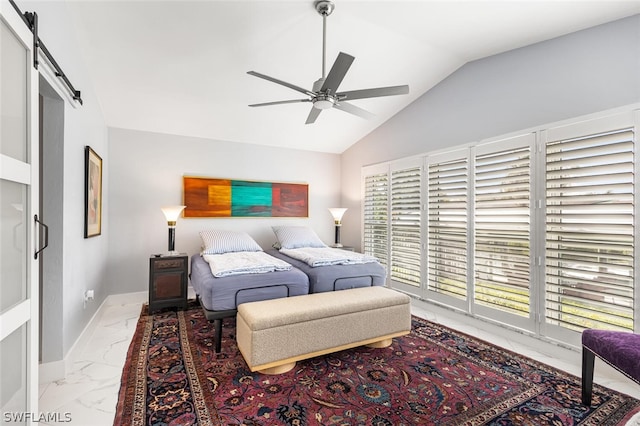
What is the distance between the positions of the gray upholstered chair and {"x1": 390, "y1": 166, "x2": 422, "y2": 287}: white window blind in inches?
82.3

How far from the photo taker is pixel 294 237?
4527 mm

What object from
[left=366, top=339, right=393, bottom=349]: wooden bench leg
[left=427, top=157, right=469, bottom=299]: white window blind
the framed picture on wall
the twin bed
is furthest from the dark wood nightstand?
[left=427, top=157, right=469, bottom=299]: white window blind

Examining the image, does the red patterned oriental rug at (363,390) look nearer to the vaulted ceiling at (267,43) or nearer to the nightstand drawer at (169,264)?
the nightstand drawer at (169,264)

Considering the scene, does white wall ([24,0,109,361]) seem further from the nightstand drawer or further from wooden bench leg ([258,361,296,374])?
wooden bench leg ([258,361,296,374])

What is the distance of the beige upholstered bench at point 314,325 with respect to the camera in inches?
85.7

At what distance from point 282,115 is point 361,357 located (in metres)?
3.12

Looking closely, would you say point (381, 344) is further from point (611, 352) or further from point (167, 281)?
point (167, 281)

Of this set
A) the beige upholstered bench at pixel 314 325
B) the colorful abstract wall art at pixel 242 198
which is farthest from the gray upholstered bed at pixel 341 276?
the colorful abstract wall art at pixel 242 198

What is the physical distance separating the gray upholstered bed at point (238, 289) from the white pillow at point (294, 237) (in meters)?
1.38

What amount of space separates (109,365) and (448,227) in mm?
3612

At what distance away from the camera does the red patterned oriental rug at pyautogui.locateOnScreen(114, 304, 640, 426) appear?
1.81 metres

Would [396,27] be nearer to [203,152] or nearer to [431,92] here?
[431,92]

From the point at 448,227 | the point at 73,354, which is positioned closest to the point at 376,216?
the point at 448,227

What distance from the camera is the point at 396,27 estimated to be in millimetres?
2723
